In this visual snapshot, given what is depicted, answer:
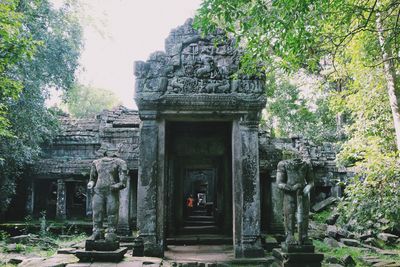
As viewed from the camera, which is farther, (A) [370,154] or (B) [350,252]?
(A) [370,154]

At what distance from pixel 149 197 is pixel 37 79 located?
29.9 feet

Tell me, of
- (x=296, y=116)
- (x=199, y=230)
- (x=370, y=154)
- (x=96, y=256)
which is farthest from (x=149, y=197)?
(x=296, y=116)

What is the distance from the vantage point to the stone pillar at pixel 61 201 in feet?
51.5

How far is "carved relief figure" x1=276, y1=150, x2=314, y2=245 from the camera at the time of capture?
6.28 metres

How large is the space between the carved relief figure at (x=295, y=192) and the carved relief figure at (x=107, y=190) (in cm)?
307

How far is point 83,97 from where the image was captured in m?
38.9

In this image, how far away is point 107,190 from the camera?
6488 millimetres

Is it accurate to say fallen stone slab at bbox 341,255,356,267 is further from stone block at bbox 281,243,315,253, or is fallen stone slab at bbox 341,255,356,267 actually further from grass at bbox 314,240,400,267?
stone block at bbox 281,243,315,253

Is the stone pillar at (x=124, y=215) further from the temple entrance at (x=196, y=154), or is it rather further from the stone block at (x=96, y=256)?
the stone block at (x=96, y=256)

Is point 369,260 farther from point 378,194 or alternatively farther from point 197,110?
point 197,110

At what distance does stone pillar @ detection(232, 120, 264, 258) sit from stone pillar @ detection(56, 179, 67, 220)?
11.2 m

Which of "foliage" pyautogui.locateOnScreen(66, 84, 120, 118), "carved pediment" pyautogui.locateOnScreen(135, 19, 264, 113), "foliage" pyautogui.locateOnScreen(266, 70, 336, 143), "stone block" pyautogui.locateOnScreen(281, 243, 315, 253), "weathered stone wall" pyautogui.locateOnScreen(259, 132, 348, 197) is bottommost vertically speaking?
"stone block" pyautogui.locateOnScreen(281, 243, 315, 253)

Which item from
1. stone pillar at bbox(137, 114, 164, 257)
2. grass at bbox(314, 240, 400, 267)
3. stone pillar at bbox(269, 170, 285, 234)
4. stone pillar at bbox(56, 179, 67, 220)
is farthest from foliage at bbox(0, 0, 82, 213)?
grass at bbox(314, 240, 400, 267)

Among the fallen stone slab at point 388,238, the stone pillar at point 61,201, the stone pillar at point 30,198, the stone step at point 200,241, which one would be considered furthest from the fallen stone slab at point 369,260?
the stone pillar at point 30,198
